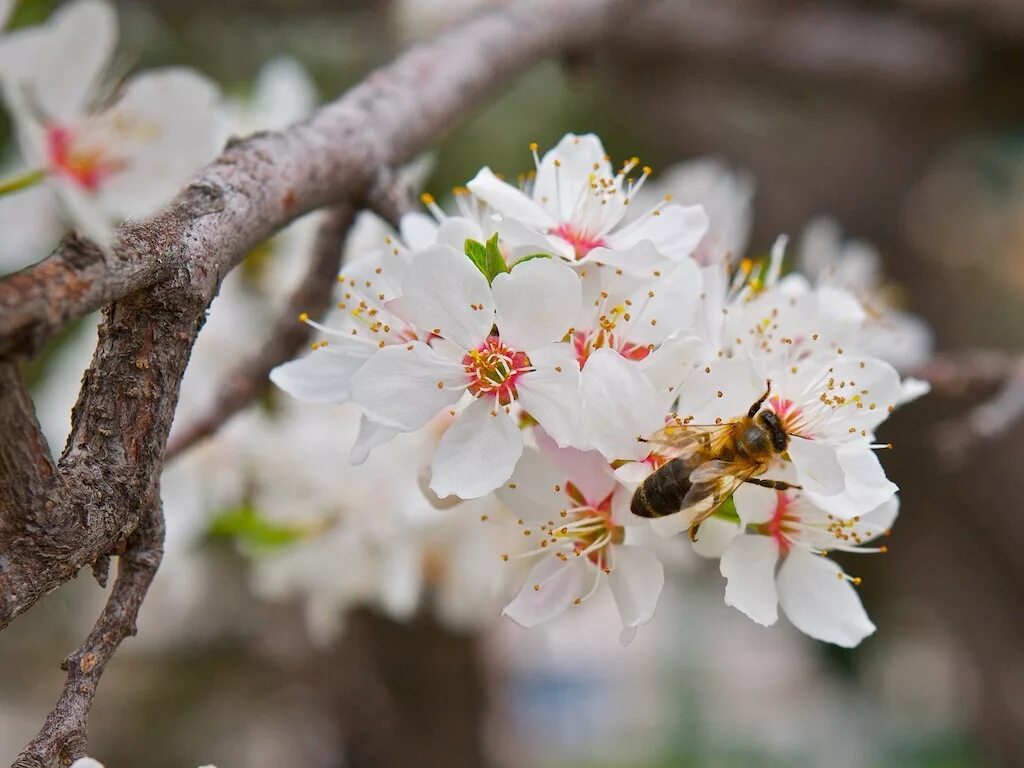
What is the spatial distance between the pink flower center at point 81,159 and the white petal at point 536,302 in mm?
302

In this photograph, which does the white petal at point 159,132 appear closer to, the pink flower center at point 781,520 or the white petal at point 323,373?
the white petal at point 323,373

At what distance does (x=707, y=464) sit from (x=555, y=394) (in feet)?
0.29

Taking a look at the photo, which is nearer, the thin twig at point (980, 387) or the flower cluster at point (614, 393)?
the flower cluster at point (614, 393)

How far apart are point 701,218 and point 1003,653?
5.19 ft

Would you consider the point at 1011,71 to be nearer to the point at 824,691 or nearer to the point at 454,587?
the point at 454,587

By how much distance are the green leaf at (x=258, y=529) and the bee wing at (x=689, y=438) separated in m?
0.54

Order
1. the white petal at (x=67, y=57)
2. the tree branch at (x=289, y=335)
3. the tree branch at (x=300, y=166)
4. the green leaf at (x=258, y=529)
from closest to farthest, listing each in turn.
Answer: the tree branch at (x=300, y=166), the white petal at (x=67, y=57), the tree branch at (x=289, y=335), the green leaf at (x=258, y=529)

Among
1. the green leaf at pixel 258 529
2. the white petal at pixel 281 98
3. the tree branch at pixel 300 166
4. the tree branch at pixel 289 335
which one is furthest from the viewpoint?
the white petal at pixel 281 98

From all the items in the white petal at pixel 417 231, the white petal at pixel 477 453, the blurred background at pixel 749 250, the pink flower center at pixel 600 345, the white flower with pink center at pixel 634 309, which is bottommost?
the blurred background at pixel 749 250

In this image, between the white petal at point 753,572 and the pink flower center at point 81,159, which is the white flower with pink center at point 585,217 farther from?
the pink flower center at point 81,159

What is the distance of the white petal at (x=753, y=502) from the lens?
603 millimetres

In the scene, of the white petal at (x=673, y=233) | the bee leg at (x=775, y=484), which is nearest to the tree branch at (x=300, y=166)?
the white petal at (x=673, y=233)

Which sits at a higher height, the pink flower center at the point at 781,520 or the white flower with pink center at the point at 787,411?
the white flower with pink center at the point at 787,411

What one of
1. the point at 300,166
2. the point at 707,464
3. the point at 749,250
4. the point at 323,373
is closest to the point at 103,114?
the point at 300,166
